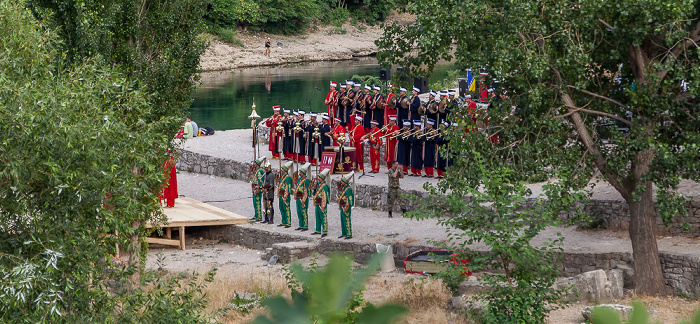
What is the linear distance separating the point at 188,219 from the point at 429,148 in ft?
20.0

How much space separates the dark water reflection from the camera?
38312 mm

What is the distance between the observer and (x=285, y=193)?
16.9 metres

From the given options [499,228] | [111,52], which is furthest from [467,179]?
[111,52]

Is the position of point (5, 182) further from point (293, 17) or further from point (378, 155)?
point (293, 17)

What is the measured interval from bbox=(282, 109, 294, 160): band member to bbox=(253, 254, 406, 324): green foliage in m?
20.2

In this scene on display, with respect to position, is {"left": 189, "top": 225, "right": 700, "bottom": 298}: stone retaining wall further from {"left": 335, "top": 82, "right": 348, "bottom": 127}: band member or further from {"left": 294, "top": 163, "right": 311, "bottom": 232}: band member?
{"left": 335, "top": 82, "right": 348, "bottom": 127}: band member

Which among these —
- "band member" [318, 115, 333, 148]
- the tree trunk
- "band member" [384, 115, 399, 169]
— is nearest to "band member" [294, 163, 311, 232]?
"band member" [384, 115, 399, 169]

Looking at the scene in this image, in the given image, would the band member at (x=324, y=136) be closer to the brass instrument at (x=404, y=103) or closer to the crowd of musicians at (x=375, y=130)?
the crowd of musicians at (x=375, y=130)

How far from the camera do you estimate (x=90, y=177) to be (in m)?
6.43

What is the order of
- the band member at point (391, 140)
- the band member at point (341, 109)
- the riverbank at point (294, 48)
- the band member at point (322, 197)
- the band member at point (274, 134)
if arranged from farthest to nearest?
the riverbank at point (294, 48)
the band member at point (341, 109)
the band member at point (274, 134)
the band member at point (391, 140)
the band member at point (322, 197)

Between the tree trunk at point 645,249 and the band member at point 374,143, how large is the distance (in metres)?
8.58

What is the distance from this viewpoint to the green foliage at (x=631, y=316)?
1309mm

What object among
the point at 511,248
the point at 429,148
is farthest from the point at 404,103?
the point at 511,248

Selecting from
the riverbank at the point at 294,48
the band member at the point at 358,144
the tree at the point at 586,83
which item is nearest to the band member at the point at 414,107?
the band member at the point at 358,144
